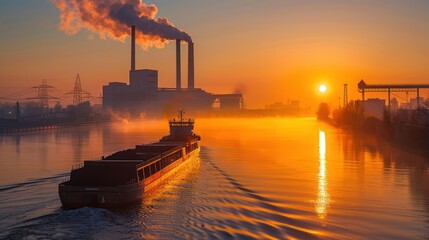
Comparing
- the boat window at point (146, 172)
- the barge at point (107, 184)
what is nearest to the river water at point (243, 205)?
the barge at point (107, 184)

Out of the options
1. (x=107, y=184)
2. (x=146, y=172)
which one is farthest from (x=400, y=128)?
(x=107, y=184)

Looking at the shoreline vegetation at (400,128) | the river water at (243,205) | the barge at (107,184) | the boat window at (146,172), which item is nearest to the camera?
the river water at (243,205)

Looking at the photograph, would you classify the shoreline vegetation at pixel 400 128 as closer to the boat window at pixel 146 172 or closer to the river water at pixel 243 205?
the river water at pixel 243 205

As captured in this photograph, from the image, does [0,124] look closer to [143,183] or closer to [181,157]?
[181,157]

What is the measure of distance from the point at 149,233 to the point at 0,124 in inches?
4596

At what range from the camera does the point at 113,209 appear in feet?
87.5

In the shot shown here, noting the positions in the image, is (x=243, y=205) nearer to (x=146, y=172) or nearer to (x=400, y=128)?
(x=146, y=172)

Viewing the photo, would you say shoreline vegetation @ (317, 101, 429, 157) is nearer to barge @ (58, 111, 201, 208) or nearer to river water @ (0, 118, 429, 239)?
river water @ (0, 118, 429, 239)

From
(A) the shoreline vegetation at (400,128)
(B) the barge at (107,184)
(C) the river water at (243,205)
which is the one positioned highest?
(A) the shoreline vegetation at (400,128)

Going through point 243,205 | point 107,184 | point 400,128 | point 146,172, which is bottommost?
point 243,205

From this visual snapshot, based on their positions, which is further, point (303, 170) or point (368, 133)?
point (368, 133)

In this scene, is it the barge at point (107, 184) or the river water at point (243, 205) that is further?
the barge at point (107, 184)

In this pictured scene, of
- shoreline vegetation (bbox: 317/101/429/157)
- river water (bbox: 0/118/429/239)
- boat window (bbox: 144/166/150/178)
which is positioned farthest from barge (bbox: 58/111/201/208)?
shoreline vegetation (bbox: 317/101/429/157)

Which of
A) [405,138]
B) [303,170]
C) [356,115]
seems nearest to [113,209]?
[303,170]
